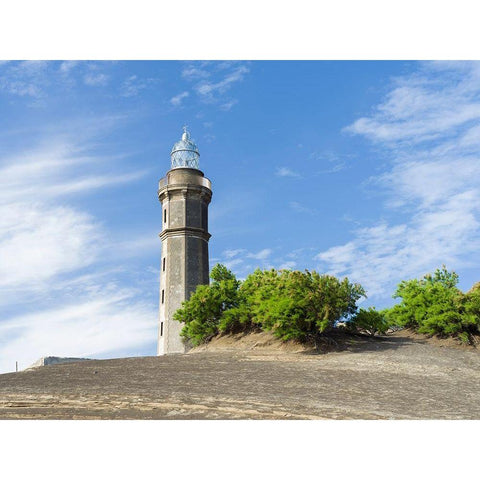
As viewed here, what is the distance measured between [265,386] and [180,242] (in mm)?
23052

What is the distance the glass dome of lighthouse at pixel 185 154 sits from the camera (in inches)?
1667

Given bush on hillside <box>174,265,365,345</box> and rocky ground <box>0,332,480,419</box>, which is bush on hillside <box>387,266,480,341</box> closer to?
rocky ground <box>0,332,480,419</box>

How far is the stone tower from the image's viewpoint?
37.4 metres

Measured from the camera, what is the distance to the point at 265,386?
16453mm

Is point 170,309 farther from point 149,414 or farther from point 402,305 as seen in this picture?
point 149,414

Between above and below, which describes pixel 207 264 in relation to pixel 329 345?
above

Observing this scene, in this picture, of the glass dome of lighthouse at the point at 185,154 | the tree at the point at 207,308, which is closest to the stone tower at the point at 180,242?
the glass dome of lighthouse at the point at 185,154

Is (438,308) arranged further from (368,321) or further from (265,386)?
(265,386)

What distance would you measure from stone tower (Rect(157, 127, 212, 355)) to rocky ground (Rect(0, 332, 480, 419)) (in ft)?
41.5

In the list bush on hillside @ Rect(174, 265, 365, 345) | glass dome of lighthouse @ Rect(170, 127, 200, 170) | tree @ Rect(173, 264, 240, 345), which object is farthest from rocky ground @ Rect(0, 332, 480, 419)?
glass dome of lighthouse @ Rect(170, 127, 200, 170)

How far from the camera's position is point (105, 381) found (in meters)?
17.2

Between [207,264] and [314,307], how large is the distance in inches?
654

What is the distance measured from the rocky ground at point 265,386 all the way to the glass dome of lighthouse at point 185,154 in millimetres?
20573

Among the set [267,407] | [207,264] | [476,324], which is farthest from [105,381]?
[207,264]
